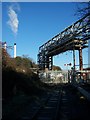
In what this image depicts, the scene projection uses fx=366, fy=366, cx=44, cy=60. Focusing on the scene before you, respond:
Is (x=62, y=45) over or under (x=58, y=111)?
over

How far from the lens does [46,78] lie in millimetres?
82312

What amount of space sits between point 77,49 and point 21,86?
1285 inches

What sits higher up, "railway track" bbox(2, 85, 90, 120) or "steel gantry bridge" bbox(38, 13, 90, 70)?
"steel gantry bridge" bbox(38, 13, 90, 70)

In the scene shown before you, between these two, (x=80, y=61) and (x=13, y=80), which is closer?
(x=13, y=80)

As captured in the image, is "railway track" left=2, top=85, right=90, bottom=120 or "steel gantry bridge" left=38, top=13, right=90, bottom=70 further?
"steel gantry bridge" left=38, top=13, right=90, bottom=70

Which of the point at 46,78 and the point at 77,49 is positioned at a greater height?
the point at 77,49

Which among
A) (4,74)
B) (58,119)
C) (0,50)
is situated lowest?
(58,119)

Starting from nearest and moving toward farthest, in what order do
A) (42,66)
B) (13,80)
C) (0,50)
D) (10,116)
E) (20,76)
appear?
(10,116)
(0,50)
(13,80)
(20,76)
(42,66)

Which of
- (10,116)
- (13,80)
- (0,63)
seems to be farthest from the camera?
(13,80)

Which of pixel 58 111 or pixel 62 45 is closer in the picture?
pixel 58 111

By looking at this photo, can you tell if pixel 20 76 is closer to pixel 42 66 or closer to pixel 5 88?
pixel 5 88

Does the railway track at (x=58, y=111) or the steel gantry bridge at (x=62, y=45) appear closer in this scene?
the railway track at (x=58, y=111)

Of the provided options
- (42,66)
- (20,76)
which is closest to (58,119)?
(20,76)

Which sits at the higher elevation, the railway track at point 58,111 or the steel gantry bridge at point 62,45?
the steel gantry bridge at point 62,45
